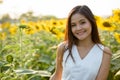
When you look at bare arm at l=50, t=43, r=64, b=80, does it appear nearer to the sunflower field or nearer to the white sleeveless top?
the white sleeveless top

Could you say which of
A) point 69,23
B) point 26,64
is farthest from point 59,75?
point 26,64

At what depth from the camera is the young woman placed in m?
2.92

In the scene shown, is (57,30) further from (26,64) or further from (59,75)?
(59,75)

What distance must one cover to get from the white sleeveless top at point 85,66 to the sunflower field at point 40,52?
0.18m

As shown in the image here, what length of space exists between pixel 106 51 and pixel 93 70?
6.0 inches

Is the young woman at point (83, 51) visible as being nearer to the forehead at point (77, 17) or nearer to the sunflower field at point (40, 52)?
the forehead at point (77, 17)

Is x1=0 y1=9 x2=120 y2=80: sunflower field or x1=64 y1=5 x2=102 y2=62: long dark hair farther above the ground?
x1=64 y1=5 x2=102 y2=62: long dark hair

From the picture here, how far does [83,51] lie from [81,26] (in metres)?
0.19

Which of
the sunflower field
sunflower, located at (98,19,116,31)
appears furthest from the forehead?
sunflower, located at (98,19,116,31)

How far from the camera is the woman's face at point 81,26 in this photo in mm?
2912

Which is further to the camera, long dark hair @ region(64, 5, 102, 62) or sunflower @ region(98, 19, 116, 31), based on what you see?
sunflower @ region(98, 19, 116, 31)

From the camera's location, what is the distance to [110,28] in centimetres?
449

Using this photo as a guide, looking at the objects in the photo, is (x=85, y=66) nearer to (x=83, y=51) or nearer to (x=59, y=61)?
(x=83, y=51)

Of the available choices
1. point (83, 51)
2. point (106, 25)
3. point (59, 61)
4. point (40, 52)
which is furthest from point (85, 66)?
point (40, 52)
